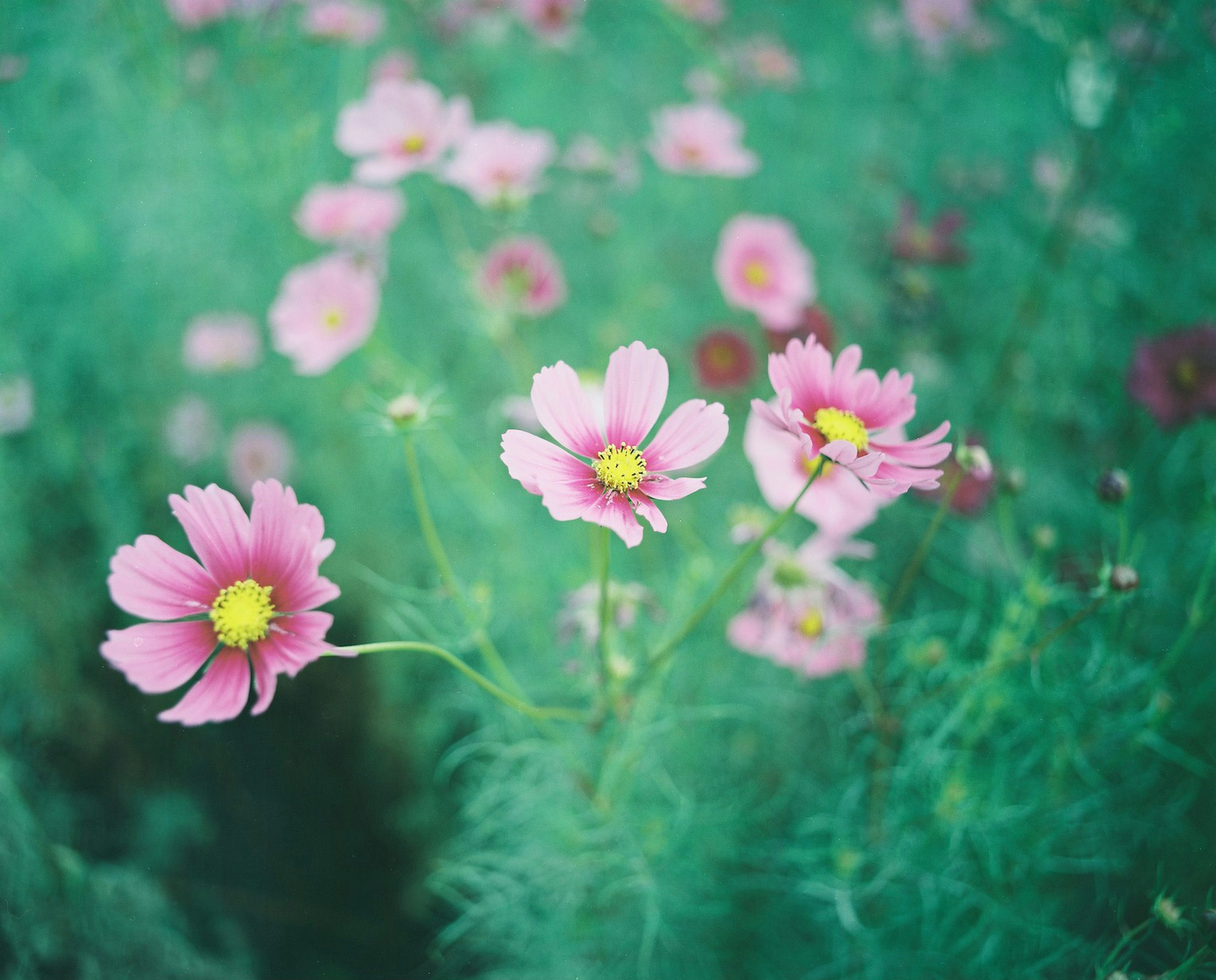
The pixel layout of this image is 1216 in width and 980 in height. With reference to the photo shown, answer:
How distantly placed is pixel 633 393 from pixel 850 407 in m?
0.16

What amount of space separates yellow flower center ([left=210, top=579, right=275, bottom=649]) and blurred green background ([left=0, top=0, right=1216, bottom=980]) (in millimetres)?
106

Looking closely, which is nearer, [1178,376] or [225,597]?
[225,597]

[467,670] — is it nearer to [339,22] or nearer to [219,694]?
[219,694]

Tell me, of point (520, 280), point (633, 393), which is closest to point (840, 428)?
point (633, 393)

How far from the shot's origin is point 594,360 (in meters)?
1.20

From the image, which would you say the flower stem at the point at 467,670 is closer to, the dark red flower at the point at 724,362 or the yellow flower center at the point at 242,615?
the yellow flower center at the point at 242,615

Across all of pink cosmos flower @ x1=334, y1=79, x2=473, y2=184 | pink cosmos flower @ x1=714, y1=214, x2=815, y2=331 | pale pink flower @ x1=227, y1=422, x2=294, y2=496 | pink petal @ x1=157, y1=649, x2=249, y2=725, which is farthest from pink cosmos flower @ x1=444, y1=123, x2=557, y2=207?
pale pink flower @ x1=227, y1=422, x2=294, y2=496

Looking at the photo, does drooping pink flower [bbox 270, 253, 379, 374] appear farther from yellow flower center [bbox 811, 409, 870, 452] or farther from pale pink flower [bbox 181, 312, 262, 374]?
yellow flower center [bbox 811, 409, 870, 452]

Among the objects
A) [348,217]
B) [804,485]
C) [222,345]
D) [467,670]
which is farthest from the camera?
[222,345]

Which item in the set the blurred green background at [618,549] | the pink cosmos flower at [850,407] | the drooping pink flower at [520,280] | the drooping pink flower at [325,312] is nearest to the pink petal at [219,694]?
the blurred green background at [618,549]

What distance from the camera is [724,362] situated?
1004 mm

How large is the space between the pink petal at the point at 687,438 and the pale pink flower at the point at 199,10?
3.90 feet

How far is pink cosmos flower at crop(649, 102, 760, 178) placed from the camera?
962 mm

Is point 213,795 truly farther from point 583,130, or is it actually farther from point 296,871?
point 583,130
